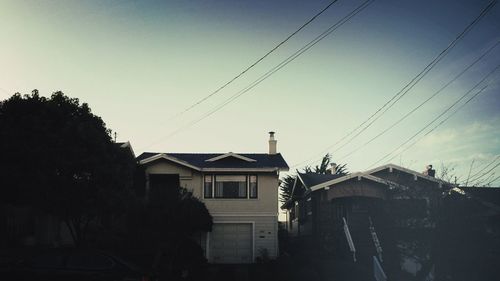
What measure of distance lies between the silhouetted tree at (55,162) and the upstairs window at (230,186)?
26.9 feet

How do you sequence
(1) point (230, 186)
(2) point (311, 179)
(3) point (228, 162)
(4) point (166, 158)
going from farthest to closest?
(2) point (311, 179) → (3) point (228, 162) → (1) point (230, 186) → (4) point (166, 158)

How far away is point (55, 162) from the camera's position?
1602cm

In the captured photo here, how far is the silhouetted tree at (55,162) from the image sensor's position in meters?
15.7

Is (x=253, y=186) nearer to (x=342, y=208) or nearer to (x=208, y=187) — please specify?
(x=208, y=187)

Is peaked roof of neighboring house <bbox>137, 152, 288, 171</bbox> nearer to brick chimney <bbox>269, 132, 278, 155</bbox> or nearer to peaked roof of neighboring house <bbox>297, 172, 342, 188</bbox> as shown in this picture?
brick chimney <bbox>269, 132, 278, 155</bbox>

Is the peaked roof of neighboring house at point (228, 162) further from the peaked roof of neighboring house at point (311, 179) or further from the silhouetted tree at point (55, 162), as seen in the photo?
the silhouetted tree at point (55, 162)

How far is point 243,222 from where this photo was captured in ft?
80.9

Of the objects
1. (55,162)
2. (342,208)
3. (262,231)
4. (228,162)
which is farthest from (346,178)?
(55,162)

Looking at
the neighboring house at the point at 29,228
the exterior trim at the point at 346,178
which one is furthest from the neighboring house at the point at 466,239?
the exterior trim at the point at 346,178

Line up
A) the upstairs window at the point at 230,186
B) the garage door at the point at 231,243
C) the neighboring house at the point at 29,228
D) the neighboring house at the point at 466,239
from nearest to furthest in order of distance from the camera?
the neighboring house at the point at 466,239 → the neighboring house at the point at 29,228 → the garage door at the point at 231,243 → the upstairs window at the point at 230,186

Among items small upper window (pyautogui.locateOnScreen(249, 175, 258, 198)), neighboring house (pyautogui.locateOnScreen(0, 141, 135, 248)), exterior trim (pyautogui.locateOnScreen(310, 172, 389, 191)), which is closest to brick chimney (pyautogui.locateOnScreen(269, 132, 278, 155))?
small upper window (pyautogui.locateOnScreen(249, 175, 258, 198))

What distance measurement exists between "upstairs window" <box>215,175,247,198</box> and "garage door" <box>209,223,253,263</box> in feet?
5.94

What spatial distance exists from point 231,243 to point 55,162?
475 inches

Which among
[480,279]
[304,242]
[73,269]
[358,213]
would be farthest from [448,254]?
[304,242]
